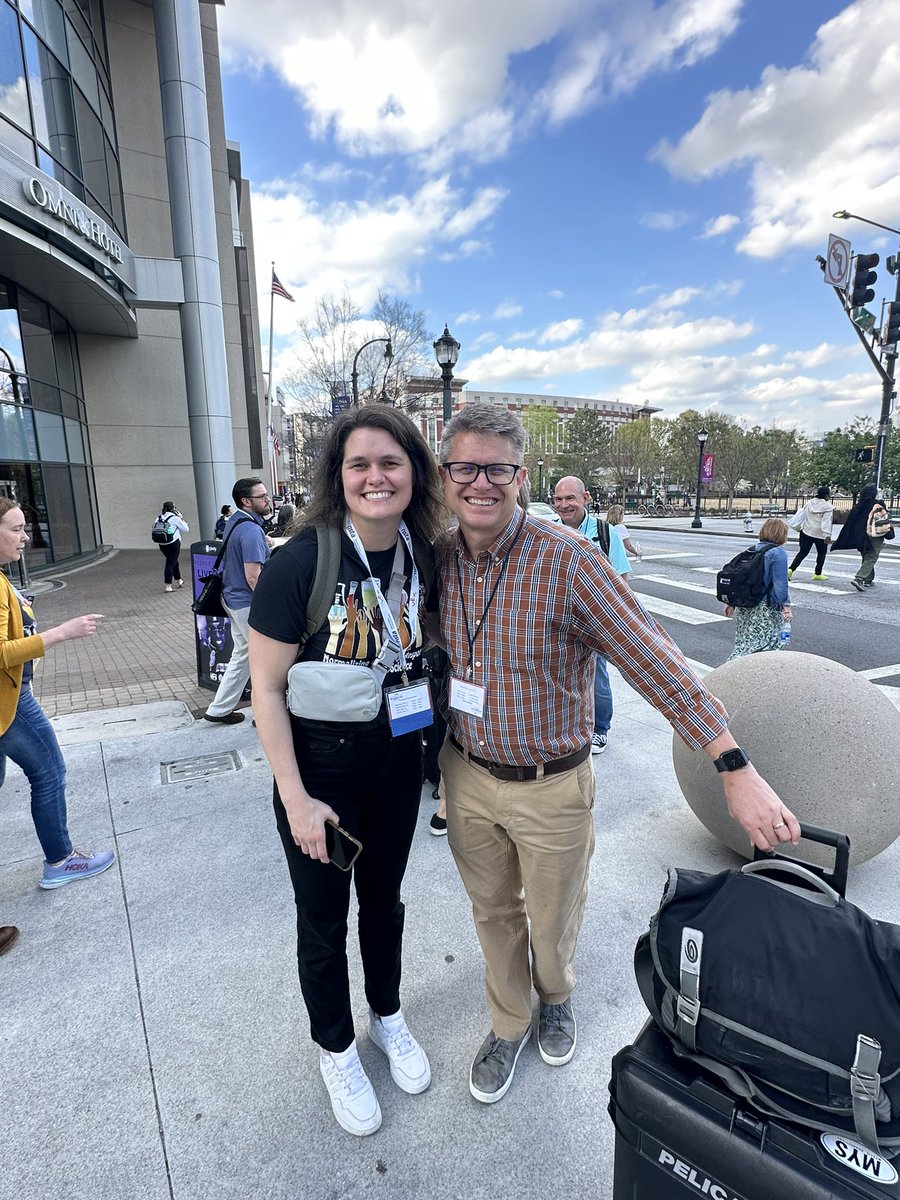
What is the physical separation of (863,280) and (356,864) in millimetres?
16717

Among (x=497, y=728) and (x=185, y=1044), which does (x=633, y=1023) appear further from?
(x=185, y=1044)

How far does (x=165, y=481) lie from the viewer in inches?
792

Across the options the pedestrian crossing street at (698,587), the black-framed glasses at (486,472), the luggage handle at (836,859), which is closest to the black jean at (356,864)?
the black-framed glasses at (486,472)

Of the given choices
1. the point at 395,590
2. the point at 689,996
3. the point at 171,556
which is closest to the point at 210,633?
the point at 395,590

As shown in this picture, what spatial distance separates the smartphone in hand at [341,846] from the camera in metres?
1.73

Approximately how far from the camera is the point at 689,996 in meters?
1.19

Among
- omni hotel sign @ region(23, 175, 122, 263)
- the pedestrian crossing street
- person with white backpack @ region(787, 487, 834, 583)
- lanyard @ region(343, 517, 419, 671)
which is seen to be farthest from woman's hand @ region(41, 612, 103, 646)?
person with white backpack @ region(787, 487, 834, 583)

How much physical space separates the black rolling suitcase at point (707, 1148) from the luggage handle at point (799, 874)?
39 cm

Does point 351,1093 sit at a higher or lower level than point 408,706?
lower

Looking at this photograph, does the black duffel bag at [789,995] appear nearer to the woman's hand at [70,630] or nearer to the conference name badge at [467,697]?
the conference name badge at [467,697]

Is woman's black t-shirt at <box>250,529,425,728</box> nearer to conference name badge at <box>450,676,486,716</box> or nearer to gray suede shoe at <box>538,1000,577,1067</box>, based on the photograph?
conference name badge at <box>450,676,486,716</box>

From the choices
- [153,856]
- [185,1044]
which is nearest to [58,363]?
[153,856]

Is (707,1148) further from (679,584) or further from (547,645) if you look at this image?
(679,584)

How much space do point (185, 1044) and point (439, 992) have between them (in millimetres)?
940
